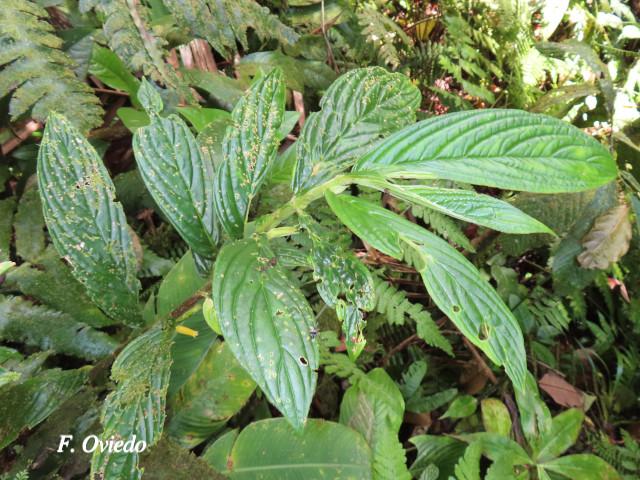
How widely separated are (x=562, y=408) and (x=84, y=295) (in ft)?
4.68

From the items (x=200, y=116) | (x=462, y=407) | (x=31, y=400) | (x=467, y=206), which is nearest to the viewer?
(x=467, y=206)

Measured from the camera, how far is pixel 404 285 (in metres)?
1.57

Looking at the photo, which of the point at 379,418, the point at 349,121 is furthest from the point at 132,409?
the point at 379,418

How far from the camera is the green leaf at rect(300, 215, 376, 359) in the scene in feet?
2.06

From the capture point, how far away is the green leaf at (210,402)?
3.32 ft

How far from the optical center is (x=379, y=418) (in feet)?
3.80

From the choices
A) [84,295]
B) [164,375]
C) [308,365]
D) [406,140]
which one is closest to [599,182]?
[406,140]

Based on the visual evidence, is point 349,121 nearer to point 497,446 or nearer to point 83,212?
point 83,212

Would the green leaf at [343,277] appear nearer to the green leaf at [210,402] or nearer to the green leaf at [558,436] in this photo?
the green leaf at [210,402]

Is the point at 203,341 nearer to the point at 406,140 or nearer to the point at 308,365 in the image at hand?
the point at 308,365

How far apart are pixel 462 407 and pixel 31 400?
106 centimetres

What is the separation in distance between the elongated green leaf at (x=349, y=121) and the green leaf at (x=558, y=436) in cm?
101

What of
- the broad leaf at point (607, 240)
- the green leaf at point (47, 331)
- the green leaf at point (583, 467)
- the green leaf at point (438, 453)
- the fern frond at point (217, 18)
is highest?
the fern frond at point (217, 18)

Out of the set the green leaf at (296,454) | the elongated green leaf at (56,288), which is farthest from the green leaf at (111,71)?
the green leaf at (296,454)
